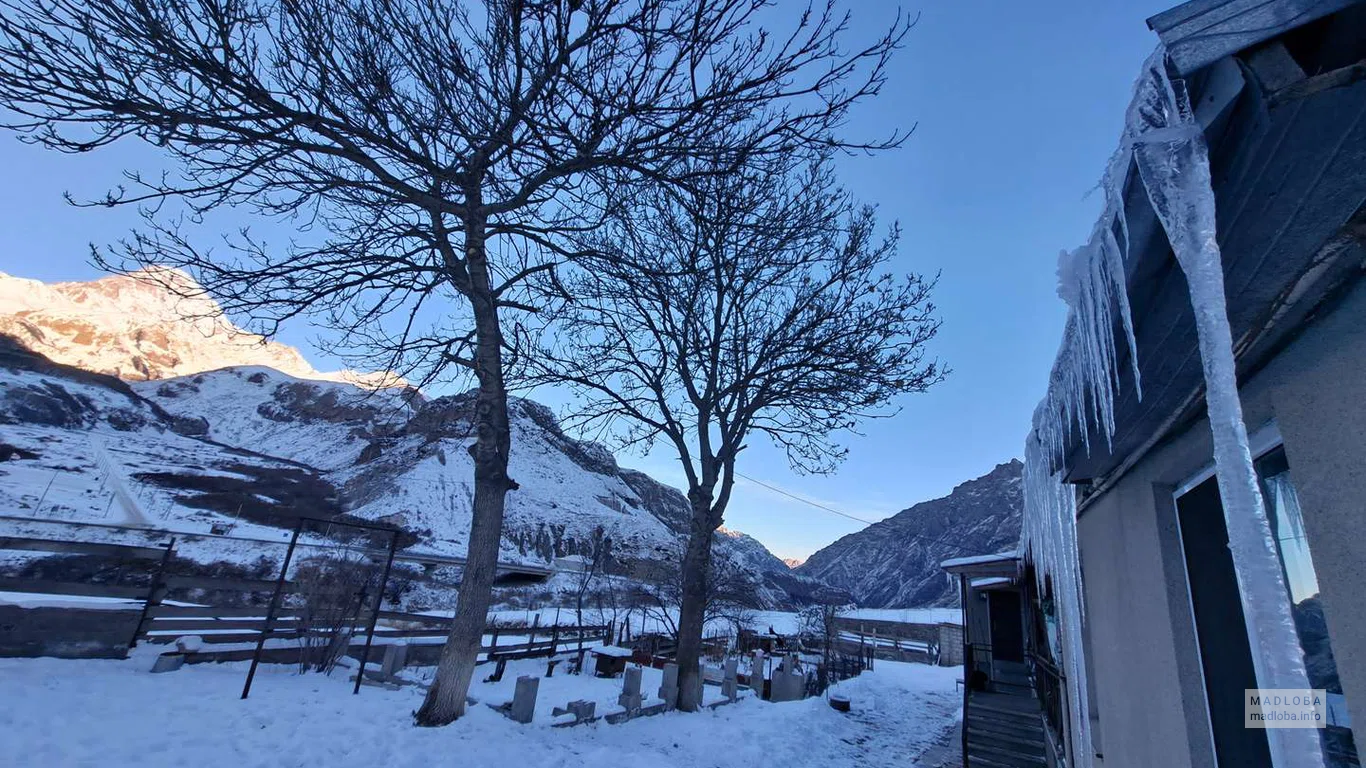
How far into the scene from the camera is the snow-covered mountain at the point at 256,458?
25516mm

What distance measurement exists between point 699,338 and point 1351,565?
10782 millimetres

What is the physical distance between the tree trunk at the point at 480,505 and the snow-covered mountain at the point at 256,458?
1.05m

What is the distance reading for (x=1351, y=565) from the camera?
1377mm

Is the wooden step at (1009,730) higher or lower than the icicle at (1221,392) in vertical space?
lower

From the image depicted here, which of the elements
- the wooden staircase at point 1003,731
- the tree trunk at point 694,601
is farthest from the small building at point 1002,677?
the tree trunk at point 694,601

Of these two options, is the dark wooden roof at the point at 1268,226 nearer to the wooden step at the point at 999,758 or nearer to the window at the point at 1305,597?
the window at the point at 1305,597

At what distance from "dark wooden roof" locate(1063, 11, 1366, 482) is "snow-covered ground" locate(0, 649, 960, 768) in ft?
21.0

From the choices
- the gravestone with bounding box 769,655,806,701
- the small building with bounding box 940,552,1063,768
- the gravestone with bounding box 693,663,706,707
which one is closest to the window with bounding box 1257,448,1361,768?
the small building with bounding box 940,552,1063,768

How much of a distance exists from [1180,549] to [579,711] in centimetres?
693

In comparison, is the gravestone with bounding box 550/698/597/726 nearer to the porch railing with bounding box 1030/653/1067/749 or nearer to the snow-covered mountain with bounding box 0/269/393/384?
the porch railing with bounding box 1030/653/1067/749

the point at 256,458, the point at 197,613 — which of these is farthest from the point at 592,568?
the point at 256,458

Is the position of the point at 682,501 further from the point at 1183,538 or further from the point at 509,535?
the point at 1183,538

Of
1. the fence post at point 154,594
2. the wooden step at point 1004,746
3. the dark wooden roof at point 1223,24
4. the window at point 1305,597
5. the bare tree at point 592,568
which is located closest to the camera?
the dark wooden roof at point 1223,24

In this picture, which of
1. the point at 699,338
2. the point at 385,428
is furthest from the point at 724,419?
the point at 385,428
